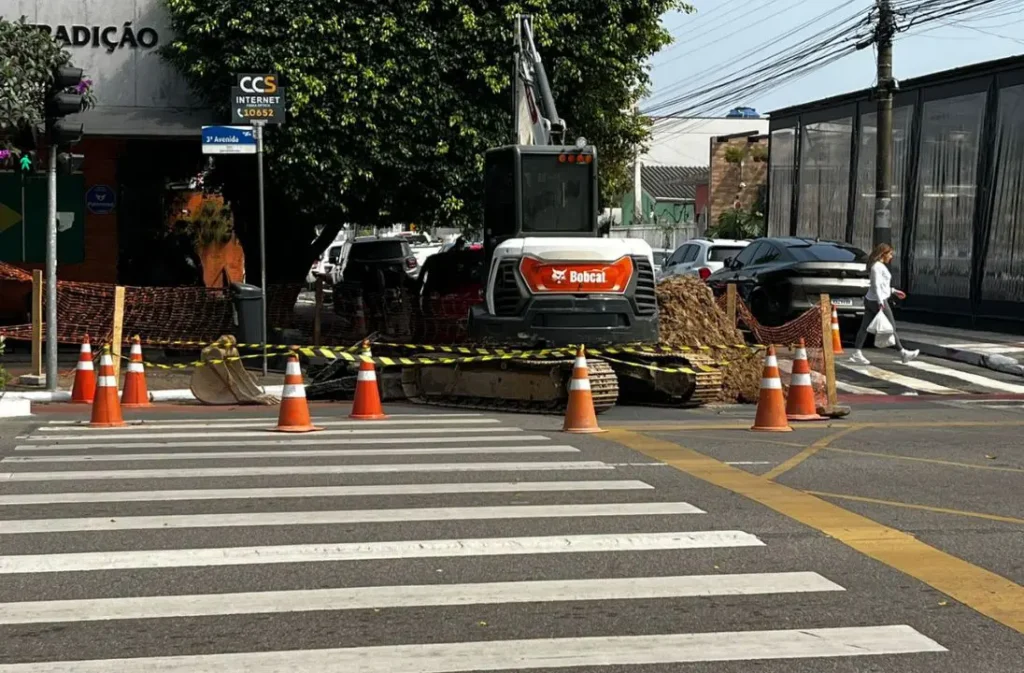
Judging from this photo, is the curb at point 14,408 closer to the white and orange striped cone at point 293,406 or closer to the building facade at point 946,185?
the white and orange striped cone at point 293,406

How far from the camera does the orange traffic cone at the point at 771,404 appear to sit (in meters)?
12.8

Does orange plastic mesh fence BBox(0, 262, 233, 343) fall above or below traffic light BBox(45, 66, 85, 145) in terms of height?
below

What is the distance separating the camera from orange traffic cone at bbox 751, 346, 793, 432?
12828 millimetres

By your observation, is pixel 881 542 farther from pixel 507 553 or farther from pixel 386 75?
pixel 386 75

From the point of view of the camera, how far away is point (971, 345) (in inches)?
905

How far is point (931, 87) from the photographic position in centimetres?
2927

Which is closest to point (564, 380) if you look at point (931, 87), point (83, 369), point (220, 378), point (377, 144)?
point (220, 378)

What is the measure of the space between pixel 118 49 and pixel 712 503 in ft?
51.5

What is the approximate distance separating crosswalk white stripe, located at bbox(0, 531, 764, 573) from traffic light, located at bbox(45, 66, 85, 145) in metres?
8.73

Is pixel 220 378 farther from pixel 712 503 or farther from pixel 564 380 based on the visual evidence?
pixel 712 503

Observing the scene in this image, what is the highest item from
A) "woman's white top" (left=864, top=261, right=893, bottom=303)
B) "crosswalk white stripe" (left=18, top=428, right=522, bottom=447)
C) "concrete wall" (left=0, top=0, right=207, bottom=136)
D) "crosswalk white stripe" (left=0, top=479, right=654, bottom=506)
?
"concrete wall" (left=0, top=0, right=207, bottom=136)

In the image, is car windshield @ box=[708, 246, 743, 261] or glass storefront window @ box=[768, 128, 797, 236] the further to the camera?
glass storefront window @ box=[768, 128, 797, 236]

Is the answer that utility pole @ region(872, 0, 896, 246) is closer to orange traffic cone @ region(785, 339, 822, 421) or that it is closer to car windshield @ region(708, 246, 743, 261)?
car windshield @ region(708, 246, 743, 261)

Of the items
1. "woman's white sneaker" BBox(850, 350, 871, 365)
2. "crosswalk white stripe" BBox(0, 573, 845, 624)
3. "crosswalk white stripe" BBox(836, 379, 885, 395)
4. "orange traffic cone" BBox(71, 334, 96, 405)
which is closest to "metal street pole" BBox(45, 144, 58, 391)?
"orange traffic cone" BBox(71, 334, 96, 405)
